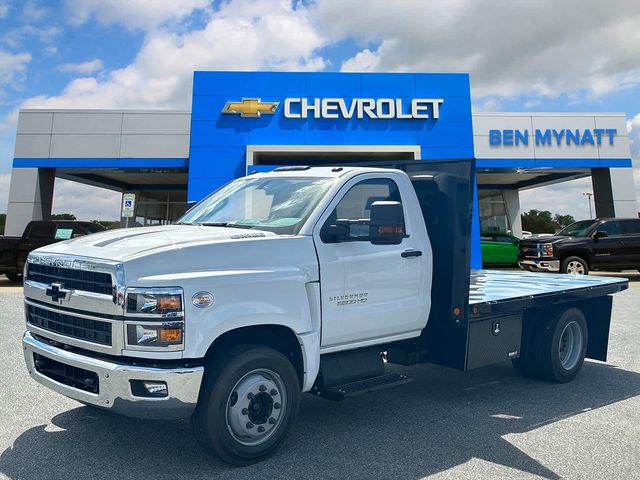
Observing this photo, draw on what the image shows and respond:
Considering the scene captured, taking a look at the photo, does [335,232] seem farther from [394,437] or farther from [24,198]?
[24,198]

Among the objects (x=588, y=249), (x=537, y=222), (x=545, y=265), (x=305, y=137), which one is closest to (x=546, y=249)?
(x=545, y=265)

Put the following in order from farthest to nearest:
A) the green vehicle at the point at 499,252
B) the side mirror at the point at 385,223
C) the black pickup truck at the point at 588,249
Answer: the green vehicle at the point at 499,252 → the black pickup truck at the point at 588,249 → the side mirror at the point at 385,223

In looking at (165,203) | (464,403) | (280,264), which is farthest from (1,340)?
(165,203)

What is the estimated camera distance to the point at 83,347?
366 cm

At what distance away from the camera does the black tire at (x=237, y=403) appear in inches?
142

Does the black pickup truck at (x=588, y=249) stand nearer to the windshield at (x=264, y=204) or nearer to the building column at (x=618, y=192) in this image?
the building column at (x=618, y=192)

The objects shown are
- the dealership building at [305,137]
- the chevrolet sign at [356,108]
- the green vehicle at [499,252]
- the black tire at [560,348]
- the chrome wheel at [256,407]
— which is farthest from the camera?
the green vehicle at [499,252]

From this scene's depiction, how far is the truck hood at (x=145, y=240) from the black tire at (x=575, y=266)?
51.3 feet

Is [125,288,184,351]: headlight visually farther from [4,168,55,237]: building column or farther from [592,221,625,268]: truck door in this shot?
[4,168,55,237]: building column

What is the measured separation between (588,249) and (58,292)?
57.3 feet

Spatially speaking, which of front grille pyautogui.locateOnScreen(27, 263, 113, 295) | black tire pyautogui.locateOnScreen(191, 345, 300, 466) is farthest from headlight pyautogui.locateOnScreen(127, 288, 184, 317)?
black tire pyautogui.locateOnScreen(191, 345, 300, 466)

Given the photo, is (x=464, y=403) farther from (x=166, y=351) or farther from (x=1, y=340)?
(x=1, y=340)

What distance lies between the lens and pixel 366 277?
442 centimetres

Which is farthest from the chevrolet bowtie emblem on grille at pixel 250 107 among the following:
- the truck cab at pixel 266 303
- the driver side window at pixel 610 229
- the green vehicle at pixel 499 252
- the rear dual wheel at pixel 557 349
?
the rear dual wheel at pixel 557 349
